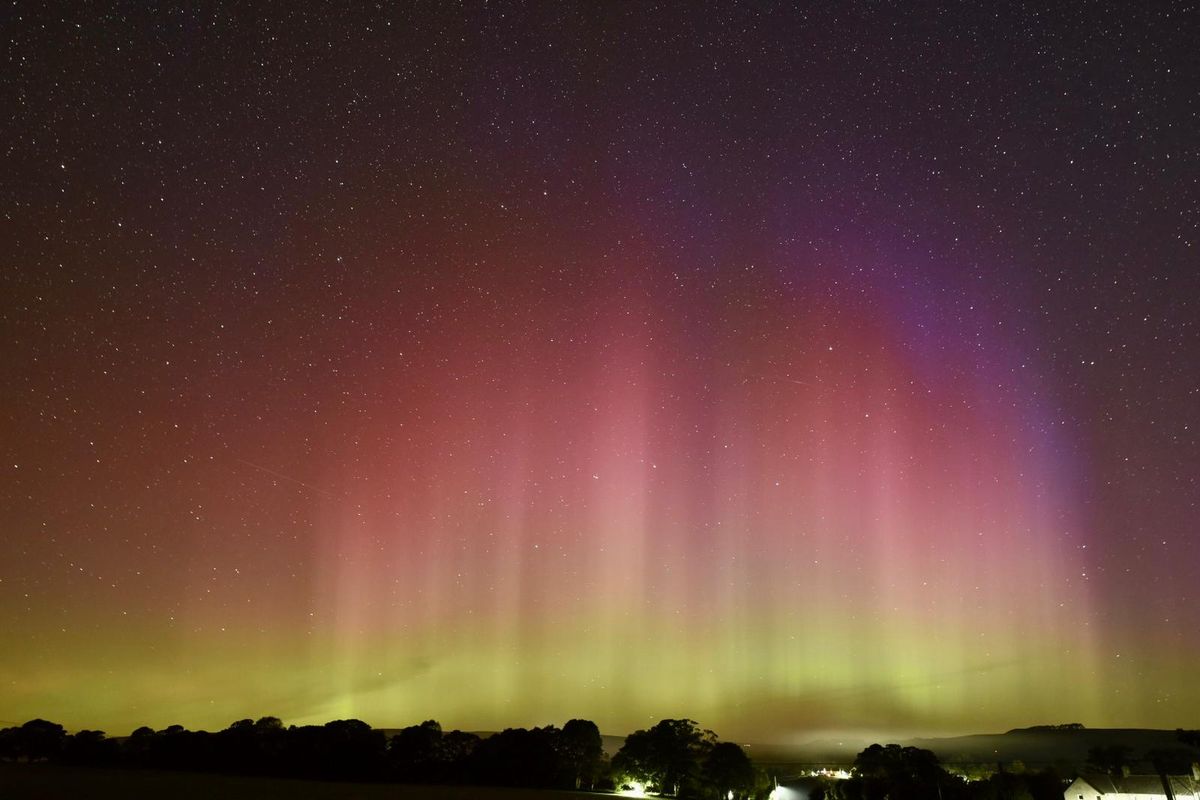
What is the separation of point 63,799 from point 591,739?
4796 cm

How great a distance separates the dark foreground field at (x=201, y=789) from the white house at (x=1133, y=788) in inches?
2091

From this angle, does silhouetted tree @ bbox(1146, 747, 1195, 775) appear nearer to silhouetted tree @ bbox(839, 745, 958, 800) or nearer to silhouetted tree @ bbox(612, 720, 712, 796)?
silhouetted tree @ bbox(839, 745, 958, 800)

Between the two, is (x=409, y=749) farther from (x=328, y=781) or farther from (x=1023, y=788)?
(x=1023, y=788)

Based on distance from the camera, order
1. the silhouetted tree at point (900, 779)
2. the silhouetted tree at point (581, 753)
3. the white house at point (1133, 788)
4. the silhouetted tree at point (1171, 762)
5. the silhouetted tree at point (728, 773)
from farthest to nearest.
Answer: the silhouetted tree at point (1171, 762) → the white house at point (1133, 788) → the silhouetted tree at point (581, 753) → the silhouetted tree at point (728, 773) → the silhouetted tree at point (900, 779)

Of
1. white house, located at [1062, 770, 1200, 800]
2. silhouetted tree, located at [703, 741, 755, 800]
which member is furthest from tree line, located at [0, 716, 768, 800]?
white house, located at [1062, 770, 1200, 800]

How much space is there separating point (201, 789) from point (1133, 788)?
92782mm

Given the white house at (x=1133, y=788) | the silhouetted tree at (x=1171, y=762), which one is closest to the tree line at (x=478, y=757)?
the white house at (x=1133, y=788)

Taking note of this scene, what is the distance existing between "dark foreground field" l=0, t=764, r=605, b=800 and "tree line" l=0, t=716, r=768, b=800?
7.07m

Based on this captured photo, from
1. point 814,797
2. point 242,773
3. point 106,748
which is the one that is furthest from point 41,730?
point 814,797

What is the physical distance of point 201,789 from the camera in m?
68.2

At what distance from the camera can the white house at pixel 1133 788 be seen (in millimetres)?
89500

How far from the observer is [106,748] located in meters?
104

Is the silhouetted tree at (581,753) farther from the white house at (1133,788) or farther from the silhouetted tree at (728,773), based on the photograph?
the white house at (1133,788)

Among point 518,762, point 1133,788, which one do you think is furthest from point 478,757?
point 1133,788
